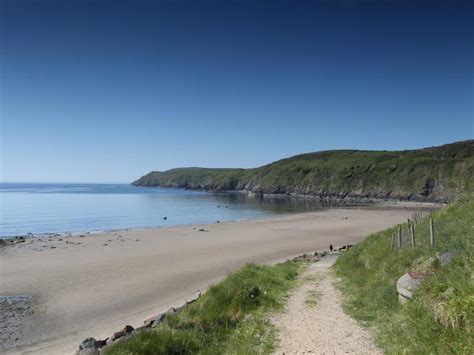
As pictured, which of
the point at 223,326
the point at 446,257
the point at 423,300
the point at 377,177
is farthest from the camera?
the point at 377,177

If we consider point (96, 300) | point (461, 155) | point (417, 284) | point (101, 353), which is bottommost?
point (96, 300)

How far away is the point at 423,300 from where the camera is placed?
780 centimetres

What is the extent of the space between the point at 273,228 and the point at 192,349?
129 feet

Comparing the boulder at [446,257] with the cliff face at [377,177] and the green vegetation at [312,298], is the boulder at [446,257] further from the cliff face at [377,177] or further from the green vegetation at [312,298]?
the cliff face at [377,177]

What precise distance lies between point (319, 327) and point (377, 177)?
116173 mm

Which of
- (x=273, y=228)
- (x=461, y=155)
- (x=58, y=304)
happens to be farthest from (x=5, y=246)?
(x=461, y=155)

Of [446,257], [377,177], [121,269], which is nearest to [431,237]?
[446,257]

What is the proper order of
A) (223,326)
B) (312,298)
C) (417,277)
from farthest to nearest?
1. (312,298)
2. (223,326)
3. (417,277)

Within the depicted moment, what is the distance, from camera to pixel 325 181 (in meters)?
133

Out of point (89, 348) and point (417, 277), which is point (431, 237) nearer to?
point (417, 277)

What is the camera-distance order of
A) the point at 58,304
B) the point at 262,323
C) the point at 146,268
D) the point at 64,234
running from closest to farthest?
1. the point at 262,323
2. the point at 58,304
3. the point at 146,268
4. the point at 64,234

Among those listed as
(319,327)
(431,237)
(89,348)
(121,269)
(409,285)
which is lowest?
(121,269)

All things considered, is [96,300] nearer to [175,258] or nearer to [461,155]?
[175,258]

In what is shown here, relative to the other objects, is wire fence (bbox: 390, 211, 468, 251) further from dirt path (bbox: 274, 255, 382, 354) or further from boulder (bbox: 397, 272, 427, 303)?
dirt path (bbox: 274, 255, 382, 354)
